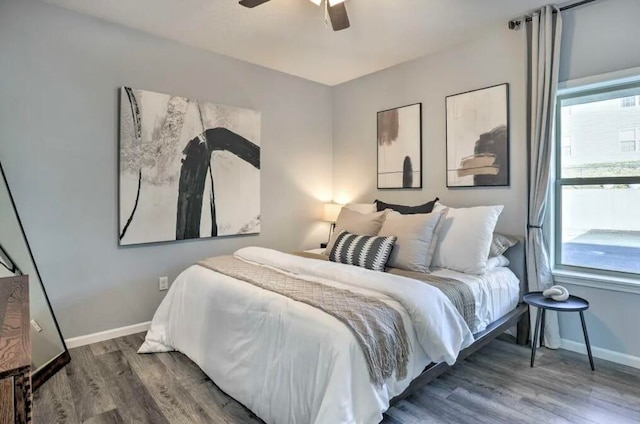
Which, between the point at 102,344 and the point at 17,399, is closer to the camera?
the point at 17,399

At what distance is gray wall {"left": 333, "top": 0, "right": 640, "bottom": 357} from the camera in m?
2.56

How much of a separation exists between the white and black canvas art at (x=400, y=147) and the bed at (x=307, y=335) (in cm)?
140

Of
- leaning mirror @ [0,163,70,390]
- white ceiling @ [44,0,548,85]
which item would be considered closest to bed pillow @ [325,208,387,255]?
white ceiling @ [44,0,548,85]

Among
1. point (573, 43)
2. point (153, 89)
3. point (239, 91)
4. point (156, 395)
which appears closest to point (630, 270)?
point (573, 43)

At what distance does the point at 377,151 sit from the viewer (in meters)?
4.14

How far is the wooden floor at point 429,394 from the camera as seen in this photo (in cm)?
197

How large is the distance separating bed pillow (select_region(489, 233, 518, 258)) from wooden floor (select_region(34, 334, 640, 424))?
77 centimetres

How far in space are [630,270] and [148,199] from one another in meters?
3.80

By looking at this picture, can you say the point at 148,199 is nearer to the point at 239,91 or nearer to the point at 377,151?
the point at 239,91

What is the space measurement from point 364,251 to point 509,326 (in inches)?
Answer: 48.1

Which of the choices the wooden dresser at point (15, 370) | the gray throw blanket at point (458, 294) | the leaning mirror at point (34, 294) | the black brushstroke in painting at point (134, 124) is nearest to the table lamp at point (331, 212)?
the gray throw blanket at point (458, 294)

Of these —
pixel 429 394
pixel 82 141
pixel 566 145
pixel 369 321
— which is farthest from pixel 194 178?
pixel 566 145

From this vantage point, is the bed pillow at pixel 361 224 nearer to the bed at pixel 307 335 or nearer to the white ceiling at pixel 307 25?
the bed at pixel 307 335

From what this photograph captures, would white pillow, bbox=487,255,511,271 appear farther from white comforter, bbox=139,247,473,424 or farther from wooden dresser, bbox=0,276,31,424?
wooden dresser, bbox=0,276,31,424
